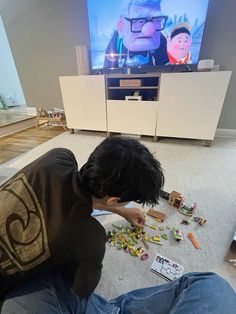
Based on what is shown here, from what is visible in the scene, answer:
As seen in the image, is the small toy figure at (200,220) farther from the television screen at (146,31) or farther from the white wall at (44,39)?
the white wall at (44,39)

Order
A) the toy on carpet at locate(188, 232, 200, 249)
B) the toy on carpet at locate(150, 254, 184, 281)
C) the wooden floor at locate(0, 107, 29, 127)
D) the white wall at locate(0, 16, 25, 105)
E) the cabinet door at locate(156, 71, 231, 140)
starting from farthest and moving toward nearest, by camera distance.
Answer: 1. the white wall at locate(0, 16, 25, 105)
2. the wooden floor at locate(0, 107, 29, 127)
3. the cabinet door at locate(156, 71, 231, 140)
4. the toy on carpet at locate(188, 232, 200, 249)
5. the toy on carpet at locate(150, 254, 184, 281)

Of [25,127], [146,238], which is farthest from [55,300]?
[25,127]

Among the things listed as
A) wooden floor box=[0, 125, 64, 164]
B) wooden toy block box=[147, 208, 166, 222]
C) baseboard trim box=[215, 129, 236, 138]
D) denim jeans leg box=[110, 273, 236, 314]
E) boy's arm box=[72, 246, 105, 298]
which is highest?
boy's arm box=[72, 246, 105, 298]

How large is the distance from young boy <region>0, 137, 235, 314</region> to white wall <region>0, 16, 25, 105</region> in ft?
11.9

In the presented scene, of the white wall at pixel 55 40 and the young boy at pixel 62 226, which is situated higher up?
the white wall at pixel 55 40

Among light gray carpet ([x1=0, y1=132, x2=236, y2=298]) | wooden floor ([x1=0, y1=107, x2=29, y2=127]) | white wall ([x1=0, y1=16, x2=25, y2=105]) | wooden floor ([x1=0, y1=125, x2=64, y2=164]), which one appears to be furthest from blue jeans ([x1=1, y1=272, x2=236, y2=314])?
white wall ([x1=0, y1=16, x2=25, y2=105])

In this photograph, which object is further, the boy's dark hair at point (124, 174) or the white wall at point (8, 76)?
the white wall at point (8, 76)

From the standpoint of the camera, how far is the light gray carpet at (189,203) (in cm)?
77

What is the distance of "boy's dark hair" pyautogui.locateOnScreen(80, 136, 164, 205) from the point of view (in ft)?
1.58

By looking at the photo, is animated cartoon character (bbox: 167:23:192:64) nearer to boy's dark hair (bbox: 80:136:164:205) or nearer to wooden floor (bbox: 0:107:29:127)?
boy's dark hair (bbox: 80:136:164:205)

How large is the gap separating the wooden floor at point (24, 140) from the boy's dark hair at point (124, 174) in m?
1.56

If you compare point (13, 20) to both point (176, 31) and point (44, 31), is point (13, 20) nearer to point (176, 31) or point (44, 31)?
point (44, 31)

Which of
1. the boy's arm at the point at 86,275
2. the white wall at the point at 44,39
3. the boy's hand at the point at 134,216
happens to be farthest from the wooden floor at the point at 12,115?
the boy's arm at the point at 86,275

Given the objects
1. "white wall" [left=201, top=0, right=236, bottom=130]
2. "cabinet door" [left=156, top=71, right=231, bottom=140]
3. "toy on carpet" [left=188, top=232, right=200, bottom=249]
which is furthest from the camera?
"white wall" [left=201, top=0, right=236, bottom=130]
